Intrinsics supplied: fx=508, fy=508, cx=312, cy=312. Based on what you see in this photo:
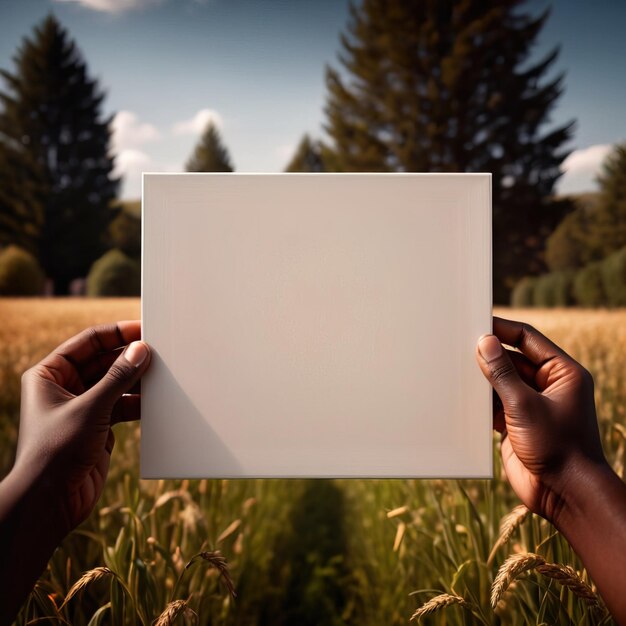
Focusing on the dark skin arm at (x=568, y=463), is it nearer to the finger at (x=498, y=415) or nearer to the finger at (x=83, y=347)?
the finger at (x=498, y=415)

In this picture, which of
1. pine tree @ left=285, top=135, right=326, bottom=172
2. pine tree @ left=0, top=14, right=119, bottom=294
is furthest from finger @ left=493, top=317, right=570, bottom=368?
pine tree @ left=285, top=135, right=326, bottom=172

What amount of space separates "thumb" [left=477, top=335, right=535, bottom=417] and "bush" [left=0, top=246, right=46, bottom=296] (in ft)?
19.1

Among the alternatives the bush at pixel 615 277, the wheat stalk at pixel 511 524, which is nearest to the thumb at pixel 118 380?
the wheat stalk at pixel 511 524

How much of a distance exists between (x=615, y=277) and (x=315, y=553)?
4446mm

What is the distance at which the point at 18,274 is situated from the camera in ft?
18.6

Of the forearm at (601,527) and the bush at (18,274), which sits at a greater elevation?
the bush at (18,274)

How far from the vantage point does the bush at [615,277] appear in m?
5.09

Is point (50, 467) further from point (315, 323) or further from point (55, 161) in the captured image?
point (55, 161)

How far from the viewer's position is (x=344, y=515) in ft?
9.04

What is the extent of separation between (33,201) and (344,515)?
222 inches

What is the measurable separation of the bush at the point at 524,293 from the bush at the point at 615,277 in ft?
3.44

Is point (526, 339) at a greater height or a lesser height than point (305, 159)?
lesser

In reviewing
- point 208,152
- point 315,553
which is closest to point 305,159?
point 208,152

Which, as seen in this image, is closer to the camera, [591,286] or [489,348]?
[489,348]
